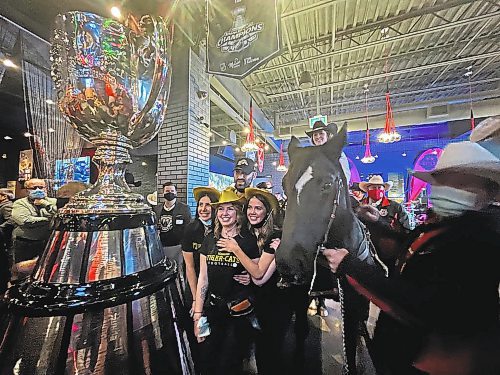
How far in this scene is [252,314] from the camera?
1719 mm

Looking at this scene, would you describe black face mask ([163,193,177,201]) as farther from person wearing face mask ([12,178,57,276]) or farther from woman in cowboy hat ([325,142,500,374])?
woman in cowboy hat ([325,142,500,374])

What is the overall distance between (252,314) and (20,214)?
3416 mm

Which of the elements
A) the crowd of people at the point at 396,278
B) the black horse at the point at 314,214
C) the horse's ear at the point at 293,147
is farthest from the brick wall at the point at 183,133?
the black horse at the point at 314,214

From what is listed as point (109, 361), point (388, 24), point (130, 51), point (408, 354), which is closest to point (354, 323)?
point (408, 354)

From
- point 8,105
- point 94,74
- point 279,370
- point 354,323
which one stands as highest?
point 8,105

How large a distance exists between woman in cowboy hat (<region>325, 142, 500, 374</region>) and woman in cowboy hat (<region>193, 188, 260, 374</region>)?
34.1 inches

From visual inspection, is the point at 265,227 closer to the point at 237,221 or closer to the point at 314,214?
the point at 237,221

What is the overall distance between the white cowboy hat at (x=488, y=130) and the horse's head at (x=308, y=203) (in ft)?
1.91

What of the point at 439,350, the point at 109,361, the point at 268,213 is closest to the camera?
the point at 109,361

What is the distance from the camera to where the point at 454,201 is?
3.31 ft

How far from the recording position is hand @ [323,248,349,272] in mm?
1250

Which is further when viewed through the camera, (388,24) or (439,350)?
(388,24)

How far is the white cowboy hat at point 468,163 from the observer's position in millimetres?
926

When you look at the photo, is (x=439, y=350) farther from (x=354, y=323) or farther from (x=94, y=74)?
(x=94, y=74)
